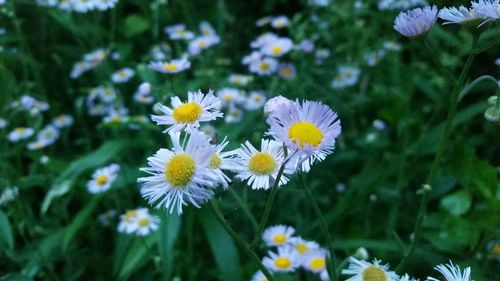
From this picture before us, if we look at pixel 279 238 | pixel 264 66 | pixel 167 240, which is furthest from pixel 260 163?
pixel 264 66

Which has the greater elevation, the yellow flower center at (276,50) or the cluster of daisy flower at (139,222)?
the yellow flower center at (276,50)

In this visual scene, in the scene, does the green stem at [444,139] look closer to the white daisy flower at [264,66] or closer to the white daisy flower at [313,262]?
the white daisy flower at [313,262]

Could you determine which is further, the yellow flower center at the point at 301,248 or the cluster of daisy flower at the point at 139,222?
the cluster of daisy flower at the point at 139,222

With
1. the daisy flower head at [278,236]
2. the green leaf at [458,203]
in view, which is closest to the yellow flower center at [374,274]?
the daisy flower head at [278,236]

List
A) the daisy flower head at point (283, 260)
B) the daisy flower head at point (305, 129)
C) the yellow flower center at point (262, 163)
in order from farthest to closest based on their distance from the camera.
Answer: the daisy flower head at point (283, 260)
the yellow flower center at point (262, 163)
the daisy flower head at point (305, 129)

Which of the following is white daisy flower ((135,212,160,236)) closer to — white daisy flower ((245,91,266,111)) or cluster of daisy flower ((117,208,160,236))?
cluster of daisy flower ((117,208,160,236))

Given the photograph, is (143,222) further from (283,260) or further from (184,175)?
(184,175)

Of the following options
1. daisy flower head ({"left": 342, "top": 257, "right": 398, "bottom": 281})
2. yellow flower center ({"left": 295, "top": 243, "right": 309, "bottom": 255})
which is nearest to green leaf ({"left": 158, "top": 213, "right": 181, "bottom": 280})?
yellow flower center ({"left": 295, "top": 243, "right": 309, "bottom": 255})
